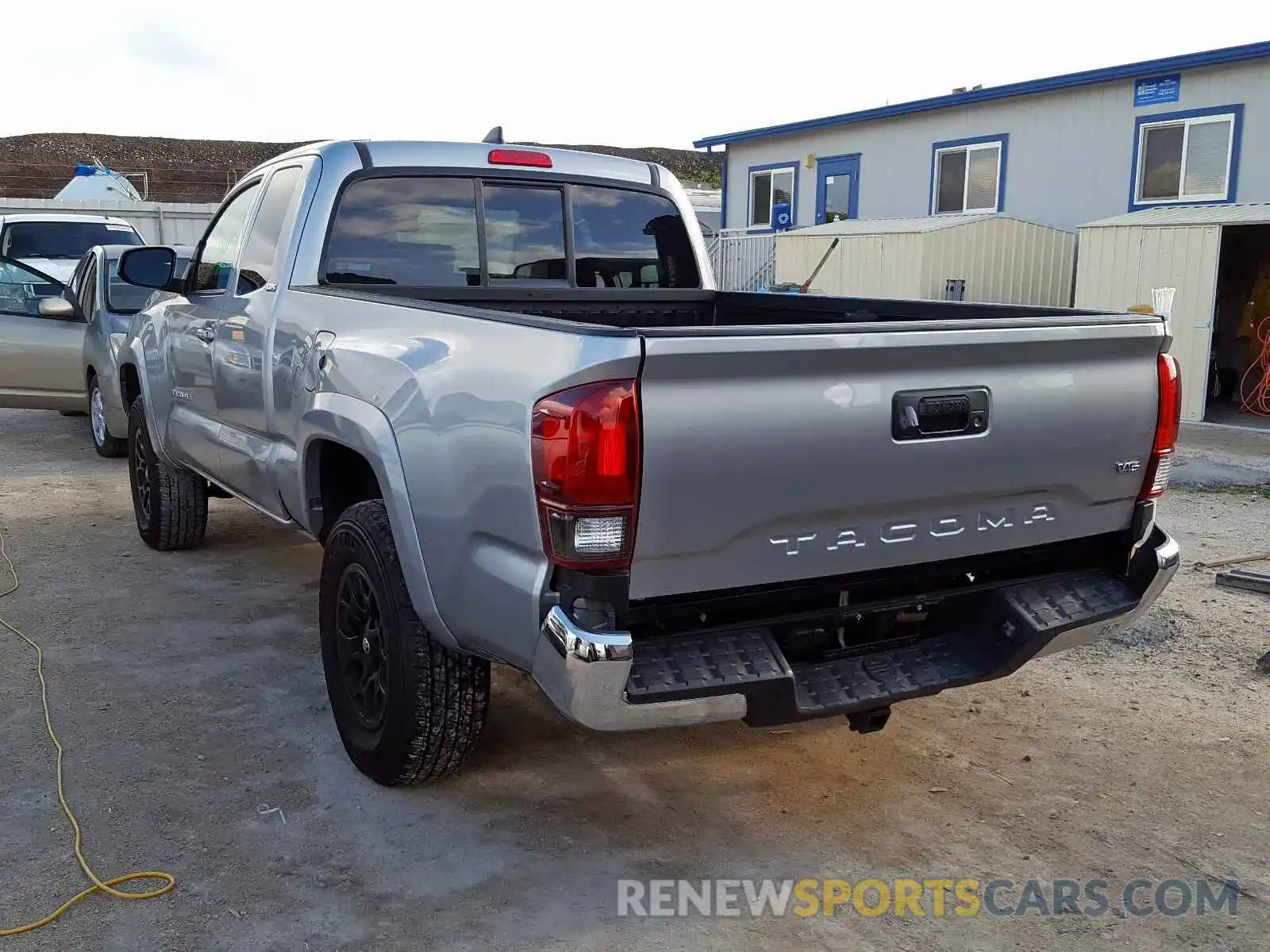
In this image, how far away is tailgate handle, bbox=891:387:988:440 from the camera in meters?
3.01

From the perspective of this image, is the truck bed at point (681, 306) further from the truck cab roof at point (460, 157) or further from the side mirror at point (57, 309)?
the side mirror at point (57, 309)

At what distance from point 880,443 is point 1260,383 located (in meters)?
12.4

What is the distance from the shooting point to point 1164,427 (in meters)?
3.47

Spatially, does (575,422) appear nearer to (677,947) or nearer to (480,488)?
(480,488)

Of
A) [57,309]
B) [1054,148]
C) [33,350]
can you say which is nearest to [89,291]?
[57,309]

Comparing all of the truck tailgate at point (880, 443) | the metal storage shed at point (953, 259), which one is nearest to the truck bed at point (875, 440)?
the truck tailgate at point (880, 443)

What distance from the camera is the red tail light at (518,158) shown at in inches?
188

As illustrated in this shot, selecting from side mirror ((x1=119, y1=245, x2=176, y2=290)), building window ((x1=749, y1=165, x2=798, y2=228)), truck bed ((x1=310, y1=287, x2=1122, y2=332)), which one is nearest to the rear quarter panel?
truck bed ((x1=310, y1=287, x2=1122, y2=332))

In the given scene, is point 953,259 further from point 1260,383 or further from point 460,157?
point 460,157

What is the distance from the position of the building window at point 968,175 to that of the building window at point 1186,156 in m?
2.16

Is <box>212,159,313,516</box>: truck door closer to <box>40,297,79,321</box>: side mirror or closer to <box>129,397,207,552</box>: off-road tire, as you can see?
<box>129,397,207,552</box>: off-road tire

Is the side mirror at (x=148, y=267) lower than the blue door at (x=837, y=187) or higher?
lower

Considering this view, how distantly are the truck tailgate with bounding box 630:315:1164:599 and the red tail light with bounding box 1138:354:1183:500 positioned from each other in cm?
3

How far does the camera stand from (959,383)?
3090mm
